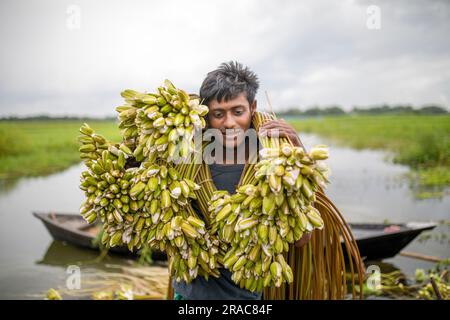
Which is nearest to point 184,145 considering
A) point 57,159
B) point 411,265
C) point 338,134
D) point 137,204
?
point 137,204

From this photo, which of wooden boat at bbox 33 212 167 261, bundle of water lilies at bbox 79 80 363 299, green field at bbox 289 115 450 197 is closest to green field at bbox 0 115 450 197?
green field at bbox 289 115 450 197

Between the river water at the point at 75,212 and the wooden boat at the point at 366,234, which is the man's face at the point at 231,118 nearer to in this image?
the river water at the point at 75,212

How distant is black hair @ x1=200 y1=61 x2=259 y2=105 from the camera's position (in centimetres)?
171

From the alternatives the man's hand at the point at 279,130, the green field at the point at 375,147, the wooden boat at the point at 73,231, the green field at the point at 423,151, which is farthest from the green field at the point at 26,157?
the man's hand at the point at 279,130

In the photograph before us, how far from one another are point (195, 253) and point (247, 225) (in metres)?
0.30

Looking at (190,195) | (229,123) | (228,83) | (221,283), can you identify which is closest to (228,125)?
(229,123)

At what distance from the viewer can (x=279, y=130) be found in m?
1.65

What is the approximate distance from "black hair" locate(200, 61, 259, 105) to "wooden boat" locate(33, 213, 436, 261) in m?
2.86

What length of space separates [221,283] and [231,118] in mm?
688

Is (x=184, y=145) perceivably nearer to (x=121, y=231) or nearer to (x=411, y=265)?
(x=121, y=231)

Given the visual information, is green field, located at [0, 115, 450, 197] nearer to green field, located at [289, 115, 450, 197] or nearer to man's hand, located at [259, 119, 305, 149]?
green field, located at [289, 115, 450, 197]

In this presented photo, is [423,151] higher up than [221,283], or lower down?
higher up

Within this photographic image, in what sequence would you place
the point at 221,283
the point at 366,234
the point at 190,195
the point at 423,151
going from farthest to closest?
the point at 423,151
the point at 366,234
the point at 221,283
the point at 190,195

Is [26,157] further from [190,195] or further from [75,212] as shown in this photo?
[190,195]
